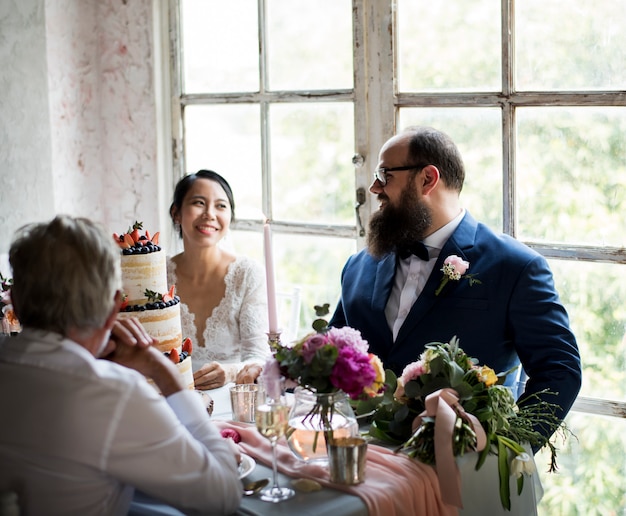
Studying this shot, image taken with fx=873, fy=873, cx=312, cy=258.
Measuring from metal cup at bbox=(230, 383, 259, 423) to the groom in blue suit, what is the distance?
0.69 metres

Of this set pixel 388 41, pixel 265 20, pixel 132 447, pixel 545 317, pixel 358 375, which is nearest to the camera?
pixel 132 447

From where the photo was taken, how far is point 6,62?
392cm

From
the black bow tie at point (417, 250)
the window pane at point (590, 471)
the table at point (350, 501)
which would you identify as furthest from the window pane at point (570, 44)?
the table at point (350, 501)

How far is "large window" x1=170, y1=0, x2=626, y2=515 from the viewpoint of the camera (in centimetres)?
303

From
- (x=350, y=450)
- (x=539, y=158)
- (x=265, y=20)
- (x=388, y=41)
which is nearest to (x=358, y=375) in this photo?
(x=350, y=450)

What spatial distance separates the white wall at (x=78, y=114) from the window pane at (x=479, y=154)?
157cm

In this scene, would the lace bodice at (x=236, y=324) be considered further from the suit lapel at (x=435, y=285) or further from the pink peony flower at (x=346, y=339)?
the pink peony flower at (x=346, y=339)

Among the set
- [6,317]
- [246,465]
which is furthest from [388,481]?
[6,317]

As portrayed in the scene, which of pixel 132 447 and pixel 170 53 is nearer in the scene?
pixel 132 447

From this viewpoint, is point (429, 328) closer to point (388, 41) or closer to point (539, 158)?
point (539, 158)

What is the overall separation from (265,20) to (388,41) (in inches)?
26.2

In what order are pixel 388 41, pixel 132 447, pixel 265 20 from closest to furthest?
pixel 132 447, pixel 388 41, pixel 265 20

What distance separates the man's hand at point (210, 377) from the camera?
9.00ft

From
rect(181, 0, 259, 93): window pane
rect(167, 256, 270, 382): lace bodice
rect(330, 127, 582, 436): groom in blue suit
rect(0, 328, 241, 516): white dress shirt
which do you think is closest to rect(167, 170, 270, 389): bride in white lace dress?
rect(167, 256, 270, 382): lace bodice
